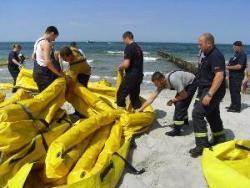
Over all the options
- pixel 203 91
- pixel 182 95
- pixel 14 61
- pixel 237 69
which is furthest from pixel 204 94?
pixel 14 61

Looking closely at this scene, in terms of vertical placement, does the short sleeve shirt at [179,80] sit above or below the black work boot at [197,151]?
above

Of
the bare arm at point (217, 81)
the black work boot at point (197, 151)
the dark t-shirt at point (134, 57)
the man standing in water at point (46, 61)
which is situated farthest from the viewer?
the dark t-shirt at point (134, 57)

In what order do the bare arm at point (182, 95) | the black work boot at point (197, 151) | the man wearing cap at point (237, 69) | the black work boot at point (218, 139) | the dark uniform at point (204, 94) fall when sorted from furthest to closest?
the man wearing cap at point (237, 69), the bare arm at point (182, 95), the black work boot at point (218, 139), the black work boot at point (197, 151), the dark uniform at point (204, 94)

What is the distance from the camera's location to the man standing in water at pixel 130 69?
7.85m

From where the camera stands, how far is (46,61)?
7.29 meters

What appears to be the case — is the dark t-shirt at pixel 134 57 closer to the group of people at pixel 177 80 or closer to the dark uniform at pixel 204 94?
the group of people at pixel 177 80

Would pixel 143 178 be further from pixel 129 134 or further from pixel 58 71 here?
pixel 58 71

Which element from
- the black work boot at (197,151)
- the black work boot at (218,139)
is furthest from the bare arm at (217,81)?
the black work boot at (218,139)

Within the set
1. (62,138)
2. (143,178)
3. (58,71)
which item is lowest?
(143,178)

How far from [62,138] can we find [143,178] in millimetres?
1290

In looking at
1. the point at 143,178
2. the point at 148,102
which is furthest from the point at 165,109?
the point at 143,178

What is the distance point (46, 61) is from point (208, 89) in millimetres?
2849

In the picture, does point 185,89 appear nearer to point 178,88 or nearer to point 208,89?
point 178,88

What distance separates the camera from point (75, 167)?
223 inches
